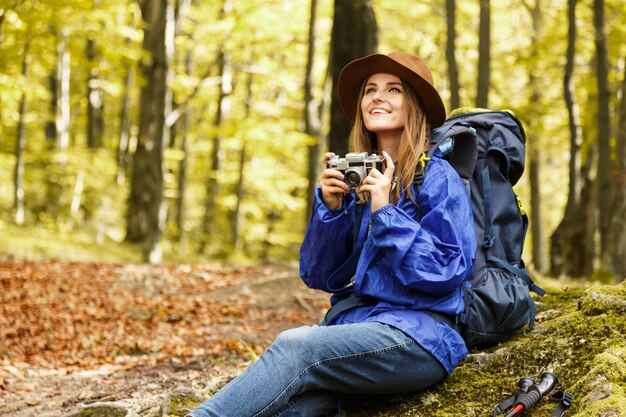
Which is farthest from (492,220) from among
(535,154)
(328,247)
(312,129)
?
(535,154)

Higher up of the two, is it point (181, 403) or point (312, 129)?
point (312, 129)

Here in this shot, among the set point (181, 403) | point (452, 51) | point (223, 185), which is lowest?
point (181, 403)

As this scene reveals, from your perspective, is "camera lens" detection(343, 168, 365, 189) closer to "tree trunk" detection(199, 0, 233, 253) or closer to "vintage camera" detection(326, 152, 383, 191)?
"vintage camera" detection(326, 152, 383, 191)

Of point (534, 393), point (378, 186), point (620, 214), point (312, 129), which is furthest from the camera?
point (312, 129)

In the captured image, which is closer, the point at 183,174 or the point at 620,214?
the point at 620,214

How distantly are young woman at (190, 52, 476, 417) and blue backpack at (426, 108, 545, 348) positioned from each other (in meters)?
0.14

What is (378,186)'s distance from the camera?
3045 mm

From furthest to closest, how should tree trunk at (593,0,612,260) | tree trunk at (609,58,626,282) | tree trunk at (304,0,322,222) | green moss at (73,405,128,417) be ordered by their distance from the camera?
tree trunk at (304,0,322,222), tree trunk at (593,0,612,260), tree trunk at (609,58,626,282), green moss at (73,405,128,417)

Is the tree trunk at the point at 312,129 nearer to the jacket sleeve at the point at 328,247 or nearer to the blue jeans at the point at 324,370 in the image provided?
the jacket sleeve at the point at 328,247

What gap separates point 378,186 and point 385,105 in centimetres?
57

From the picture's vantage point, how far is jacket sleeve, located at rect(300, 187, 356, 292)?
3.29 m

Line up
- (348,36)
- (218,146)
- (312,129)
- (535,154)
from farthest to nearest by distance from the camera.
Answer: (218,146)
(535,154)
(312,129)
(348,36)

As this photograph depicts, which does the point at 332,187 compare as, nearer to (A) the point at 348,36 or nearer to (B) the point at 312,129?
(A) the point at 348,36

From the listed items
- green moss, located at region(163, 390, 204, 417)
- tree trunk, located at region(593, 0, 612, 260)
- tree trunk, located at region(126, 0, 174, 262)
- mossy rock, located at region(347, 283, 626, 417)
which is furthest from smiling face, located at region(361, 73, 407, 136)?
tree trunk, located at region(126, 0, 174, 262)
